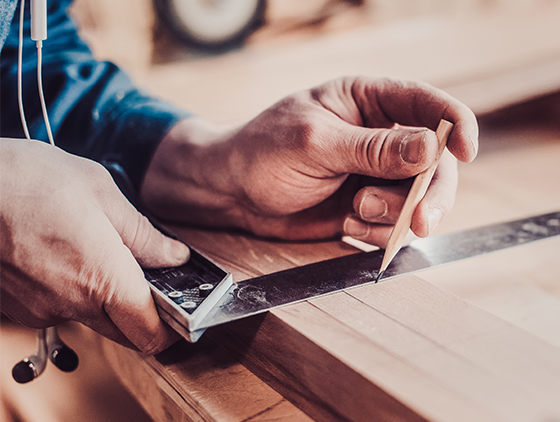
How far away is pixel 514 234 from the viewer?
2.11ft

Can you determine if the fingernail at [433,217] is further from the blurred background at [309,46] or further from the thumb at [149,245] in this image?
the blurred background at [309,46]

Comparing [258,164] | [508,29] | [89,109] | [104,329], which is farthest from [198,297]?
[508,29]

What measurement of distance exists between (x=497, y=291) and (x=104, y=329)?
548mm

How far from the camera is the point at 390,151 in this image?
51cm

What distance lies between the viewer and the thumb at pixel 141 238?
1.58ft

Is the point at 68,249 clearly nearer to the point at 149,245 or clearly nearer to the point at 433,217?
the point at 149,245

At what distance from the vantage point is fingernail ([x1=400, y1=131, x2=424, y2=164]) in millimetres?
481

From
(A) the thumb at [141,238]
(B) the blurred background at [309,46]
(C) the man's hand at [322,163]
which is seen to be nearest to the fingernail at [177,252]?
(A) the thumb at [141,238]

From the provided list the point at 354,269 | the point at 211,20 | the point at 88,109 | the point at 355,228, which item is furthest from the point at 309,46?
the point at 354,269

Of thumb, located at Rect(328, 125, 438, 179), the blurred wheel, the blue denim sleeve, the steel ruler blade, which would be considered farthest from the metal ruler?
the blurred wheel

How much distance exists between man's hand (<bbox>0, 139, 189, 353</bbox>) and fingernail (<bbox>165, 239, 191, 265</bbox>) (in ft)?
0.16

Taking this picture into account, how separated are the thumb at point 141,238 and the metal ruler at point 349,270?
82 mm

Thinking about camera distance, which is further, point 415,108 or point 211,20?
point 211,20

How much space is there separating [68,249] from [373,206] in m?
0.35
